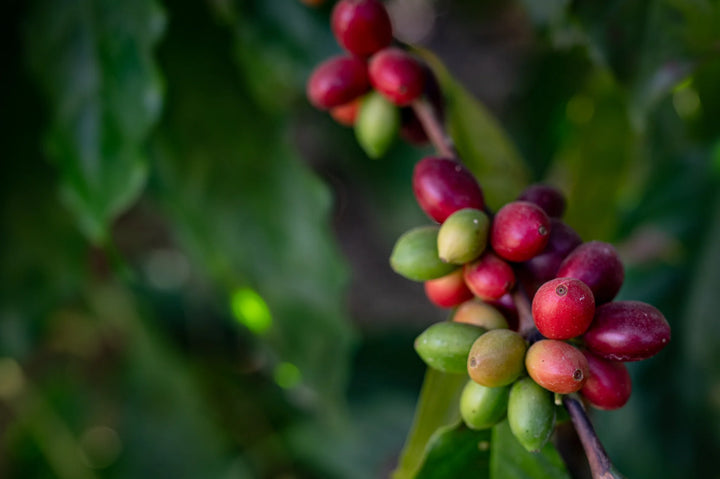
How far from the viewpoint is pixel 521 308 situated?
46 cm

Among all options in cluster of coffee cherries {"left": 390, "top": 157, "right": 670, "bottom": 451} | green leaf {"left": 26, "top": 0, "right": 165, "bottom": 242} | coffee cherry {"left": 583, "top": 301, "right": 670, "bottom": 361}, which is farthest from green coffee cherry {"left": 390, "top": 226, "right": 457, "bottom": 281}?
green leaf {"left": 26, "top": 0, "right": 165, "bottom": 242}

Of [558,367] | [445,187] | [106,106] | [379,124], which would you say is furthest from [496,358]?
[106,106]

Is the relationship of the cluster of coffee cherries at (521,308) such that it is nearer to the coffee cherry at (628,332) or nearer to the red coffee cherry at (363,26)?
the coffee cherry at (628,332)

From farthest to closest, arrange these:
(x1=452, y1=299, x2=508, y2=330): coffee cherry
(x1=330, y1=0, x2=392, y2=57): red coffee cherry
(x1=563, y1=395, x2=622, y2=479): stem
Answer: (x1=330, y1=0, x2=392, y2=57): red coffee cherry < (x1=452, y1=299, x2=508, y2=330): coffee cherry < (x1=563, y1=395, x2=622, y2=479): stem

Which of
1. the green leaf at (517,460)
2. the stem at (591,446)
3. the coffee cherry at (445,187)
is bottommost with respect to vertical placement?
the green leaf at (517,460)

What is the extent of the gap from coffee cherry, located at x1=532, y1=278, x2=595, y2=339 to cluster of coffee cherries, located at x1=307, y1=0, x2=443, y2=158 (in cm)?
24

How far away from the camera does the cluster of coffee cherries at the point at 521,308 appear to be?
1.34 feet

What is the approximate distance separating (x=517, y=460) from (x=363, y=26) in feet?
1.30

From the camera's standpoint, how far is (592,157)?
1.02 meters

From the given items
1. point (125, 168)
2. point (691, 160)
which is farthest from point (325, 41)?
point (691, 160)

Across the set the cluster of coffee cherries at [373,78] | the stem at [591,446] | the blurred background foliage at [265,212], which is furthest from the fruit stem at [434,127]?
the stem at [591,446]

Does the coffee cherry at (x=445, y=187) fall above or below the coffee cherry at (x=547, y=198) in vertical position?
above

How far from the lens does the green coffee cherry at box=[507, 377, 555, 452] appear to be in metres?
0.41

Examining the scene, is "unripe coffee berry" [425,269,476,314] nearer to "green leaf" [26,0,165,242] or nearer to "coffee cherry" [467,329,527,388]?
"coffee cherry" [467,329,527,388]
